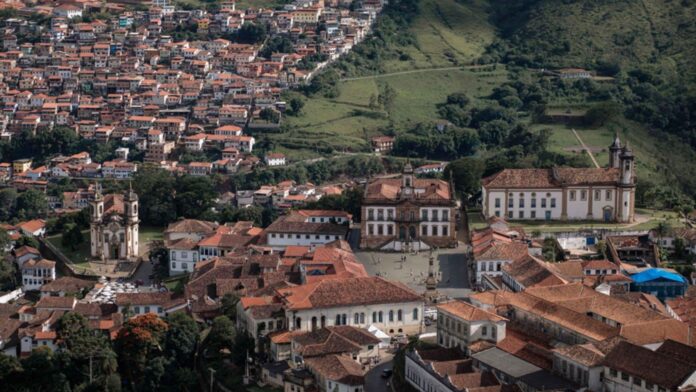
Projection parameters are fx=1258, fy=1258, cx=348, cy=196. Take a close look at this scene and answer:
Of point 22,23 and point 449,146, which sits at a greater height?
point 22,23

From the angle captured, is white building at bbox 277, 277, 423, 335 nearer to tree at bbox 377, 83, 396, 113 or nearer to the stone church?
the stone church

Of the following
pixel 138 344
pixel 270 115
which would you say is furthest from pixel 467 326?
pixel 270 115

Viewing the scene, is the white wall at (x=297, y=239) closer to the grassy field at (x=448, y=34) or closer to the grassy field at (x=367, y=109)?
the grassy field at (x=367, y=109)

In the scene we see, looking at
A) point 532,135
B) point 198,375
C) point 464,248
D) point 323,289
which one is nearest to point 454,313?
point 323,289

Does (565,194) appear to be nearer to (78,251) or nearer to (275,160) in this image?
(78,251)

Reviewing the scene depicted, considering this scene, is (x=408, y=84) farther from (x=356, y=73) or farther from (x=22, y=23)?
(x=22, y=23)

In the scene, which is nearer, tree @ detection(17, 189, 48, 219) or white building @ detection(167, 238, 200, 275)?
white building @ detection(167, 238, 200, 275)

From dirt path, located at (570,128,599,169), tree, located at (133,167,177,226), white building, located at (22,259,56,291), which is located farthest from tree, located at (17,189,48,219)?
dirt path, located at (570,128,599,169)
